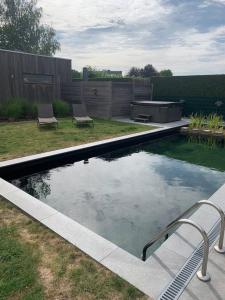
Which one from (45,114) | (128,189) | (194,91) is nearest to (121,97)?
(194,91)

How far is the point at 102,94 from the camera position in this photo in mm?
13883

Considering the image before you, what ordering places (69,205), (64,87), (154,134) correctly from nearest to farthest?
(69,205)
(154,134)
(64,87)

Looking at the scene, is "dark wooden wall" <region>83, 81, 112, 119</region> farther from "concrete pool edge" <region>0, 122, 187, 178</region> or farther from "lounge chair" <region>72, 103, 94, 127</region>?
"concrete pool edge" <region>0, 122, 187, 178</region>

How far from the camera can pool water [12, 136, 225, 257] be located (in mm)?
4074

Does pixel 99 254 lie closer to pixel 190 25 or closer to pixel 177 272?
pixel 177 272

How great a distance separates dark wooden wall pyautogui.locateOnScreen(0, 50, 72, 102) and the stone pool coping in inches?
441

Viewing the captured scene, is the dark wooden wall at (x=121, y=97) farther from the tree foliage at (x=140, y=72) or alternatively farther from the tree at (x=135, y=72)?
the tree at (x=135, y=72)

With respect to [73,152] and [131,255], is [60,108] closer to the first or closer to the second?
[73,152]

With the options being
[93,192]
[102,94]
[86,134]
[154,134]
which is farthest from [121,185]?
[102,94]

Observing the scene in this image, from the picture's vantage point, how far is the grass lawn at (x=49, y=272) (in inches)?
88.7

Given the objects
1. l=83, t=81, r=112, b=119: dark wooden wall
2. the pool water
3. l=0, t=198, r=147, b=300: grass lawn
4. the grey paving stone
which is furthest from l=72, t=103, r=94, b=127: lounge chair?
l=0, t=198, r=147, b=300: grass lawn

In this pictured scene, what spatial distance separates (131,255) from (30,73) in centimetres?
1393

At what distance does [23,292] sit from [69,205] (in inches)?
95.7

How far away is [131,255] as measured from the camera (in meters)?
2.77
